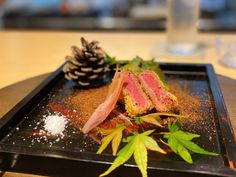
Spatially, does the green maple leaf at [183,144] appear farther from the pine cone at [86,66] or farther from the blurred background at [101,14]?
the blurred background at [101,14]

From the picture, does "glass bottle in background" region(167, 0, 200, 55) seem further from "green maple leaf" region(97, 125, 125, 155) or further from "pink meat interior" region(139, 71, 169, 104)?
"green maple leaf" region(97, 125, 125, 155)

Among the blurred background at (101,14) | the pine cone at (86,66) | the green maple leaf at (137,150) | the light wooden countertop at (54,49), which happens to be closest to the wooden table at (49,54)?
the light wooden countertop at (54,49)

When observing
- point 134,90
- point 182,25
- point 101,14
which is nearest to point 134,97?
point 134,90

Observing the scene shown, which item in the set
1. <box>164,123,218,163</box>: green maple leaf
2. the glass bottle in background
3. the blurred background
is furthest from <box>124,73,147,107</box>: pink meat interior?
the blurred background

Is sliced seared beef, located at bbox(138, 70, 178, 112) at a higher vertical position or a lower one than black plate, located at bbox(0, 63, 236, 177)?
higher

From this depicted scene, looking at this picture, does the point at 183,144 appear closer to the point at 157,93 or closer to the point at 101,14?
the point at 157,93

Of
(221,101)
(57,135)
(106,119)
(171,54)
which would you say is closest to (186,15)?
(171,54)

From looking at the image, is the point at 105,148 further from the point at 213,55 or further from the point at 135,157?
the point at 213,55
